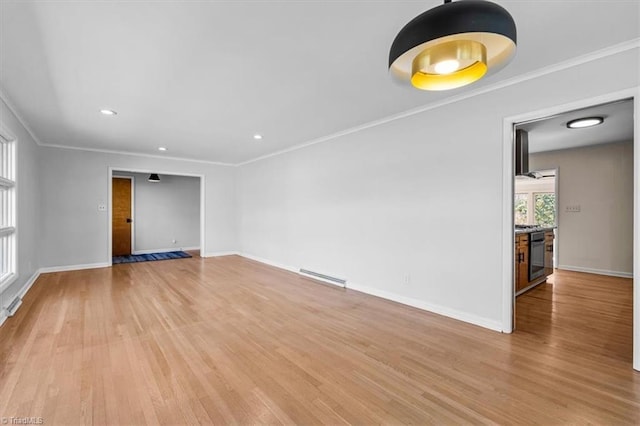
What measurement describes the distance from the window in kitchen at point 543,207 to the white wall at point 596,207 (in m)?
1.00

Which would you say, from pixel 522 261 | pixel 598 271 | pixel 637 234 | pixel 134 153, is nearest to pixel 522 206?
pixel 598 271

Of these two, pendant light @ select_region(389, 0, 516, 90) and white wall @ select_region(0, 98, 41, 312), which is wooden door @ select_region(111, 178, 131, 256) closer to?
white wall @ select_region(0, 98, 41, 312)

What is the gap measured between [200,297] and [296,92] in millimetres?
3007

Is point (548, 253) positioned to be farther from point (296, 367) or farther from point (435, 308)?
point (296, 367)

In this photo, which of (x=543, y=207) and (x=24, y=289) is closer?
(x=24, y=289)

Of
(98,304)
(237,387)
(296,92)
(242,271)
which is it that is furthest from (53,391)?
(242,271)

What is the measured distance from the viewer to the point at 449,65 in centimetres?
125

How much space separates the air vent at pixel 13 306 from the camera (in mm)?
3318

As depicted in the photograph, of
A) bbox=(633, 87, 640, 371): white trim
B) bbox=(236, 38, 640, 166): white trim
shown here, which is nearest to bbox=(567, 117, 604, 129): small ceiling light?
bbox=(236, 38, 640, 166): white trim

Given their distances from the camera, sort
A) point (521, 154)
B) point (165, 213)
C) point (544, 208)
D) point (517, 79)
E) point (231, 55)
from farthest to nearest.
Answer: point (165, 213) < point (544, 208) < point (521, 154) < point (517, 79) < point (231, 55)

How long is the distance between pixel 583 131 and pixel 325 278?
15.7 feet

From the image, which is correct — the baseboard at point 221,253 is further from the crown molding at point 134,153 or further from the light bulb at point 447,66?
the light bulb at point 447,66

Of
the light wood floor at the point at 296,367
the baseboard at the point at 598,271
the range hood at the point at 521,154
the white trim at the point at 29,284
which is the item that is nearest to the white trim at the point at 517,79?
the range hood at the point at 521,154

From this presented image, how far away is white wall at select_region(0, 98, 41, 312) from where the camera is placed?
142 inches
